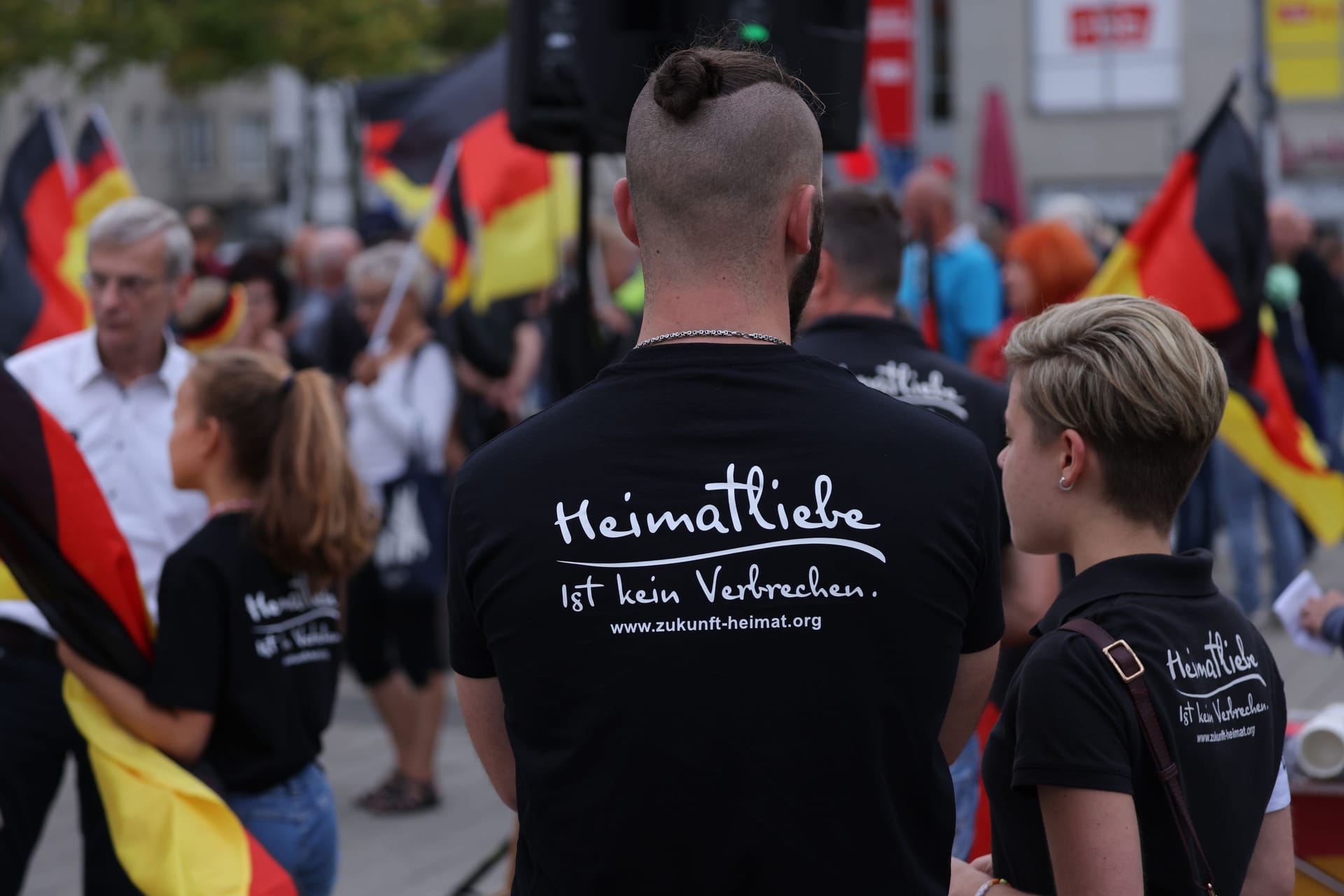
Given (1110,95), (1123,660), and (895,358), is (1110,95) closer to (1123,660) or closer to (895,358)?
(895,358)

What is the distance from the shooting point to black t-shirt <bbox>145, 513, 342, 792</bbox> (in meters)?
3.29

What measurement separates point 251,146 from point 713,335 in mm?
59135

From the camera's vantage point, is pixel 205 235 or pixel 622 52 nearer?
pixel 622 52

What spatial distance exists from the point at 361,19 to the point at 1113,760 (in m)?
28.5

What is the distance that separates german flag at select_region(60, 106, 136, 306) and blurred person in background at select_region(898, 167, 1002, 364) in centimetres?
381

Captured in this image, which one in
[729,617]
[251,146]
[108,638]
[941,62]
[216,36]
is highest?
[216,36]

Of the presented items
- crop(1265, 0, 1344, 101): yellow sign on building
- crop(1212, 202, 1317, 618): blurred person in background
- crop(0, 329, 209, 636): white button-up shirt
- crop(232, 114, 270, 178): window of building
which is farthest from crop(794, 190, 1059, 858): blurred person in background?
crop(232, 114, 270, 178): window of building

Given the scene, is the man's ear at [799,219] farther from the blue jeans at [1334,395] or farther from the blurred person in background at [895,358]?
the blue jeans at [1334,395]

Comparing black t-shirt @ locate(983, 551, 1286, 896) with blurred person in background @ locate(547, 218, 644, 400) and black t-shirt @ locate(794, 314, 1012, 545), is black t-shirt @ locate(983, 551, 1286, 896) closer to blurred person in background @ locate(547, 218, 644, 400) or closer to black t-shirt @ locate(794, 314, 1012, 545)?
blurred person in background @ locate(547, 218, 644, 400)

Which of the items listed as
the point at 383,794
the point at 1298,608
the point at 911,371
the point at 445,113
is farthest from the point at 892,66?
the point at 1298,608

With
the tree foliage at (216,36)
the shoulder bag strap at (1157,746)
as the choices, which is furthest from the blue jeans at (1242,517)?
the tree foliage at (216,36)

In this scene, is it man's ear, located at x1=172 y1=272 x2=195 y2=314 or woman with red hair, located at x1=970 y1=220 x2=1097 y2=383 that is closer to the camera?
man's ear, located at x1=172 y1=272 x2=195 y2=314

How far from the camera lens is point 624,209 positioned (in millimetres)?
2023

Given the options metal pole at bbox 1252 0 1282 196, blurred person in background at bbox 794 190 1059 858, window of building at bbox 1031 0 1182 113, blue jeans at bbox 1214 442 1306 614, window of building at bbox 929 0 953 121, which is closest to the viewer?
blurred person in background at bbox 794 190 1059 858
